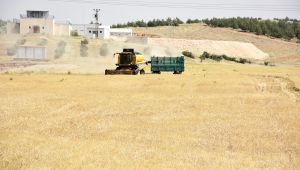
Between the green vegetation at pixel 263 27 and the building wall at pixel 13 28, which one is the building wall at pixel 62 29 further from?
the green vegetation at pixel 263 27

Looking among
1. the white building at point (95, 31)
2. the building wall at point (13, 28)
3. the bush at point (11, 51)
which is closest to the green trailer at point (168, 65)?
the bush at point (11, 51)

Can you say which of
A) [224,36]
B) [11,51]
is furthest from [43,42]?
[224,36]

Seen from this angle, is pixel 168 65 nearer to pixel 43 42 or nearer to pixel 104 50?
pixel 104 50

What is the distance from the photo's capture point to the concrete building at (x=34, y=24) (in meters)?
92.3

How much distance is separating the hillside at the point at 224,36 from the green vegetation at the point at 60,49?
160ft

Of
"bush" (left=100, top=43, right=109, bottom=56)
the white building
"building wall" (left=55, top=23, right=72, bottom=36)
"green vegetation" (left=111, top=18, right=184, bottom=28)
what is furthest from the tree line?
"bush" (left=100, top=43, right=109, bottom=56)

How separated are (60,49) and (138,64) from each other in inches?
1360

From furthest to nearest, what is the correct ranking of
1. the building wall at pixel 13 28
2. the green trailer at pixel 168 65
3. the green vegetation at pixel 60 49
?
1. the building wall at pixel 13 28
2. the green vegetation at pixel 60 49
3. the green trailer at pixel 168 65

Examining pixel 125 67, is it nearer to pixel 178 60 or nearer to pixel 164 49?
pixel 178 60

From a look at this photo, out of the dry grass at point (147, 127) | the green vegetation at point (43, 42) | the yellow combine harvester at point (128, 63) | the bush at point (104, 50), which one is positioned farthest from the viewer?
the green vegetation at point (43, 42)

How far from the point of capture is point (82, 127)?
724 inches

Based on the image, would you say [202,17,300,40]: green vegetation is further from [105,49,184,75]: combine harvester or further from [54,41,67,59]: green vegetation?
[105,49,184,75]: combine harvester

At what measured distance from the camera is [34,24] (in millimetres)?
92375

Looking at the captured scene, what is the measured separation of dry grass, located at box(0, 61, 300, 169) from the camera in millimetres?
13609
